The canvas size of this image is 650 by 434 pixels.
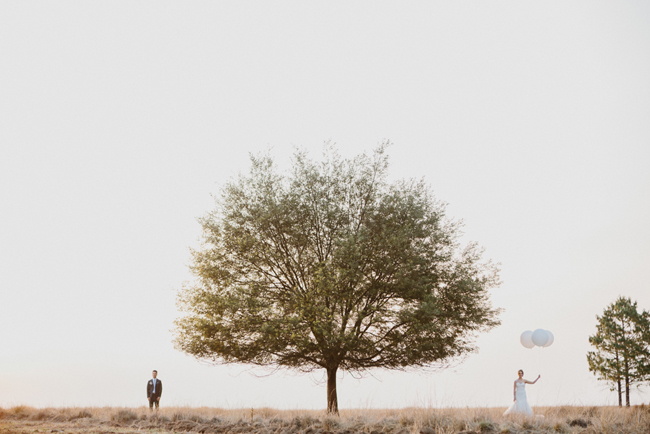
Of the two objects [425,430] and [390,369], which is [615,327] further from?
[425,430]

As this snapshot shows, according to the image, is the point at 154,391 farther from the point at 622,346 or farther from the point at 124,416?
the point at 622,346

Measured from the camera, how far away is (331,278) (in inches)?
779

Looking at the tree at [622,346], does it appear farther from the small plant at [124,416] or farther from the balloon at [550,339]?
the small plant at [124,416]

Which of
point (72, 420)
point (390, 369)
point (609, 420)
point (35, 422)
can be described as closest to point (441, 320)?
point (390, 369)

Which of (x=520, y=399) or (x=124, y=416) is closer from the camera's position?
(x=124, y=416)

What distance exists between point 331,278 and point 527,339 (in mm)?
13342

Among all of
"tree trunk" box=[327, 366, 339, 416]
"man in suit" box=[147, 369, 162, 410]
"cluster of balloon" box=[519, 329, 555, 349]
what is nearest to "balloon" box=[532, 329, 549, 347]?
"cluster of balloon" box=[519, 329, 555, 349]

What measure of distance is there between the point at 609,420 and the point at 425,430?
537 cm

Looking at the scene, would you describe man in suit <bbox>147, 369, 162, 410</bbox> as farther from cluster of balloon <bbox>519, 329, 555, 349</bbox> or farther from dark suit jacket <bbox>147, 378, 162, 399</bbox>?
cluster of balloon <bbox>519, 329, 555, 349</bbox>

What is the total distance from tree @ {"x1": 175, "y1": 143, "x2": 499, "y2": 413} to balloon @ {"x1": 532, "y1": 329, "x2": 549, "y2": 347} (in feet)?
15.3

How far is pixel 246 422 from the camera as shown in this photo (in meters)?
16.1

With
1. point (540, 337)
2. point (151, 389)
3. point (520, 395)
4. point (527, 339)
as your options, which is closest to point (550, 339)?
point (540, 337)

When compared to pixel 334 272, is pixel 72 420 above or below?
below

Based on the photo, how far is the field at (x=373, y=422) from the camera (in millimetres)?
12805
